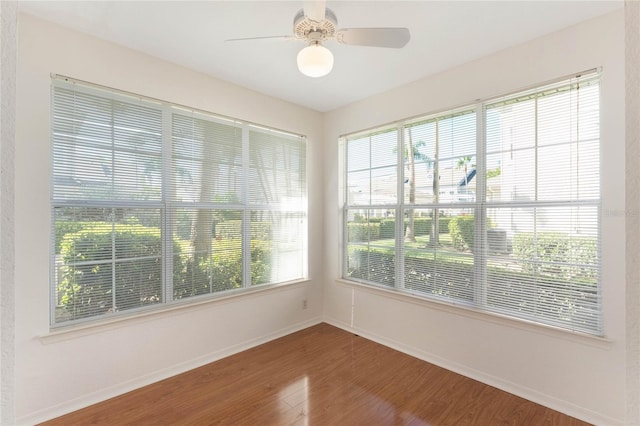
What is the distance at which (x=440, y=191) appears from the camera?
284 centimetres

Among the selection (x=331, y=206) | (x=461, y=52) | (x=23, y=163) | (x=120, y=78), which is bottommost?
(x=331, y=206)

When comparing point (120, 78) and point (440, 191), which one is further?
point (440, 191)

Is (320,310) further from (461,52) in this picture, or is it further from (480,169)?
(461,52)

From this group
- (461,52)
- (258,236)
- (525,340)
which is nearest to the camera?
(525,340)

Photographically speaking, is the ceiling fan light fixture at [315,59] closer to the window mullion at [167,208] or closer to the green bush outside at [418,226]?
the window mullion at [167,208]

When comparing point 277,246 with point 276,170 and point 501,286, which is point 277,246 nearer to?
point 276,170

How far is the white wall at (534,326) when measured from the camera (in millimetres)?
1930

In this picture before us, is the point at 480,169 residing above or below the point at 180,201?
above

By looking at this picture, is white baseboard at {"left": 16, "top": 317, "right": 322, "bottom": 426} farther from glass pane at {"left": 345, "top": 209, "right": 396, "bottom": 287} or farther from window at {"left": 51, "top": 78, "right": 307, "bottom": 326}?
glass pane at {"left": 345, "top": 209, "right": 396, "bottom": 287}

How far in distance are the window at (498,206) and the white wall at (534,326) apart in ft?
0.27

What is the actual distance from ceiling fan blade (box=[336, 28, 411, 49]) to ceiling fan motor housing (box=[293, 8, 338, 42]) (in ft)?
0.20

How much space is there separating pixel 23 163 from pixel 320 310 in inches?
126

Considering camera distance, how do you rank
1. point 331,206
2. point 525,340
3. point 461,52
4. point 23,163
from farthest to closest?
point 331,206
point 461,52
point 525,340
point 23,163

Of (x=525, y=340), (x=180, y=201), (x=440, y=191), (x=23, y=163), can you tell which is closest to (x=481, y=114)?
(x=440, y=191)
